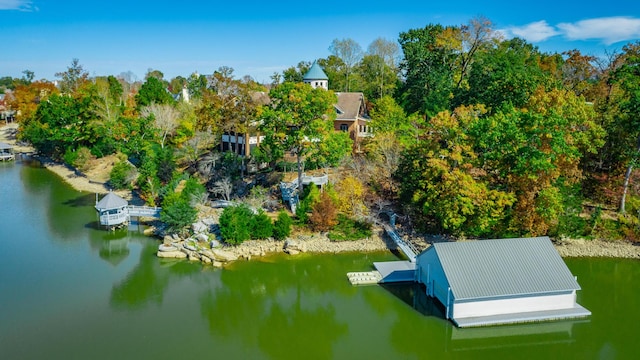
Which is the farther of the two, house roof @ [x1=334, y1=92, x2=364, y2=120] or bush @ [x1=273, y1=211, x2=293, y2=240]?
house roof @ [x1=334, y1=92, x2=364, y2=120]

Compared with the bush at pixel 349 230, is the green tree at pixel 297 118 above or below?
above

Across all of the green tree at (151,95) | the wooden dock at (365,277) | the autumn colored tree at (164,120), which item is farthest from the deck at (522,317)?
the green tree at (151,95)

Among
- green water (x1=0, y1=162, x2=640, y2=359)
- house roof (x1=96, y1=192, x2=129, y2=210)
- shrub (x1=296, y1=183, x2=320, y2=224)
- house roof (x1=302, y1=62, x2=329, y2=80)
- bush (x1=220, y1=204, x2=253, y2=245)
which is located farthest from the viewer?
house roof (x1=302, y1=62, x2=329, y2=80)

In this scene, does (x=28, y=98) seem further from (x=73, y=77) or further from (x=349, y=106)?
(x=349, y=106)

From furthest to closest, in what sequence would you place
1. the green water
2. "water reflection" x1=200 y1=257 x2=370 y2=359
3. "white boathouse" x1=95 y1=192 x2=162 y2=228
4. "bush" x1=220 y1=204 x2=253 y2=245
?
"white boathouse" x1=95 y1=192 x2=162 y2=228, "bush" x1=220 y1=204 x2=253 y2=245, "water reflection" x1=200 y1=257 x2=370 y2=359, the green water

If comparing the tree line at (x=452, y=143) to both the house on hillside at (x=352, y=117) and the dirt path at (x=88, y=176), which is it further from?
the house on hillside at (x=352, y=117)

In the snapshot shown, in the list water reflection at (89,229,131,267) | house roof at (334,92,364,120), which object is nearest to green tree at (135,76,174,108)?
house roof at (334,92,364,120)

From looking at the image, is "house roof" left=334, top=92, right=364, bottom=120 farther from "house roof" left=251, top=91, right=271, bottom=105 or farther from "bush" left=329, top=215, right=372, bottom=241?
"bush" left=329, top=215, right=372, bottom=241
